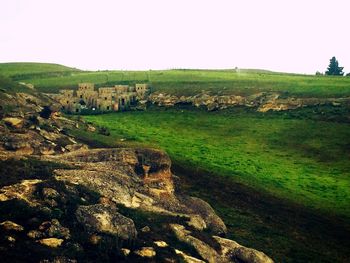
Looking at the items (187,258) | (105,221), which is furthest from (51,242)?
(187,258)

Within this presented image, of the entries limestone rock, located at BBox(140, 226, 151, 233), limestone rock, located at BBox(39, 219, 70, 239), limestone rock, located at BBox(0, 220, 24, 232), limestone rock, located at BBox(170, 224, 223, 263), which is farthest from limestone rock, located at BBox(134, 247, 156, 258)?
limestone rock, located at BBox(0, 220, 24, 232)

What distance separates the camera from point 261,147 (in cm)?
7875

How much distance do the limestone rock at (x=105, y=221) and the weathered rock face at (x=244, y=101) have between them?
238 ft

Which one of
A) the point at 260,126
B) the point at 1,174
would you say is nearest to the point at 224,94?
the point at 260,126

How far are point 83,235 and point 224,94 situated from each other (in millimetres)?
86192

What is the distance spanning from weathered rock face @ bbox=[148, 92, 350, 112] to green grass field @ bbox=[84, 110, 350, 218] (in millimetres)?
4594

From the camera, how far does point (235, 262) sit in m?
33.2

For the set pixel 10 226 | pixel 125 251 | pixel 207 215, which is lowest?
pixel 207 215

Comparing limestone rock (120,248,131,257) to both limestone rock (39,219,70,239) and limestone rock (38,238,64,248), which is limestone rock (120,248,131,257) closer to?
limestone rock (39,219,70,239)

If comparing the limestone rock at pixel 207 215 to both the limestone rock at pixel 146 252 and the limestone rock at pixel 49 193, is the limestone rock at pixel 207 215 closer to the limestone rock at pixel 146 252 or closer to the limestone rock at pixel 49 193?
the limestone rock at pixel 146 252

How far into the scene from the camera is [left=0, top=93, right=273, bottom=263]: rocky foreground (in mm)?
27312

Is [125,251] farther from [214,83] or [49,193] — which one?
[214,83]

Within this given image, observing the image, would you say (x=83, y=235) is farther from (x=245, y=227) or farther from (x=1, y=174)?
(x=245, y=227)

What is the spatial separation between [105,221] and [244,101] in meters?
→ 78.6
